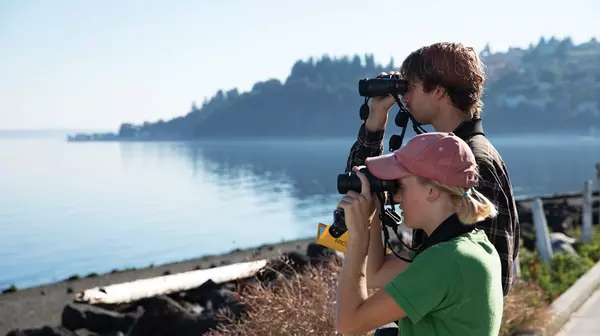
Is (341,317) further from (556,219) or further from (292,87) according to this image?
(292,87)

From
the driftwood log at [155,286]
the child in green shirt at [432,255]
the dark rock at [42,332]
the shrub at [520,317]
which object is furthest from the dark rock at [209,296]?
the child in green shirt at [432,255]

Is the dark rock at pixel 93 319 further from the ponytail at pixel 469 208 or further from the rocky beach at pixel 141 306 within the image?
the ponytail at pixel 469 208

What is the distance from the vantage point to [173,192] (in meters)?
71.8

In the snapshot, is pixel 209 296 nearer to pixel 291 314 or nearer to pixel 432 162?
pixel 291 314

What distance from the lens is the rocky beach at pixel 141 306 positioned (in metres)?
6.99

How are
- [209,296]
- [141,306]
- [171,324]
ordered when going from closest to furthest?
[171,324] → [209,296] → [141,306]

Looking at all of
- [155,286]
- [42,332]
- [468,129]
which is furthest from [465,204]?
[155,286]

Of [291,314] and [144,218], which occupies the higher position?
[291,314]

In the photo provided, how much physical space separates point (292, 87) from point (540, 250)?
6647 inches

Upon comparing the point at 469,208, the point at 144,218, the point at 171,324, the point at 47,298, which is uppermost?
the point at 469,208

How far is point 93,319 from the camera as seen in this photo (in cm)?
872

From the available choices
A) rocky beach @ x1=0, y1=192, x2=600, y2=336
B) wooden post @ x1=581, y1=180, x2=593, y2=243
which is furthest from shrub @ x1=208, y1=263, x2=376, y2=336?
wooden post @ x1=581, y1=180, x2=593, y2=243

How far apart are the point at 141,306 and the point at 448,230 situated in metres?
8.00

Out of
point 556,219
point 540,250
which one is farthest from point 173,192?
point 540,250
